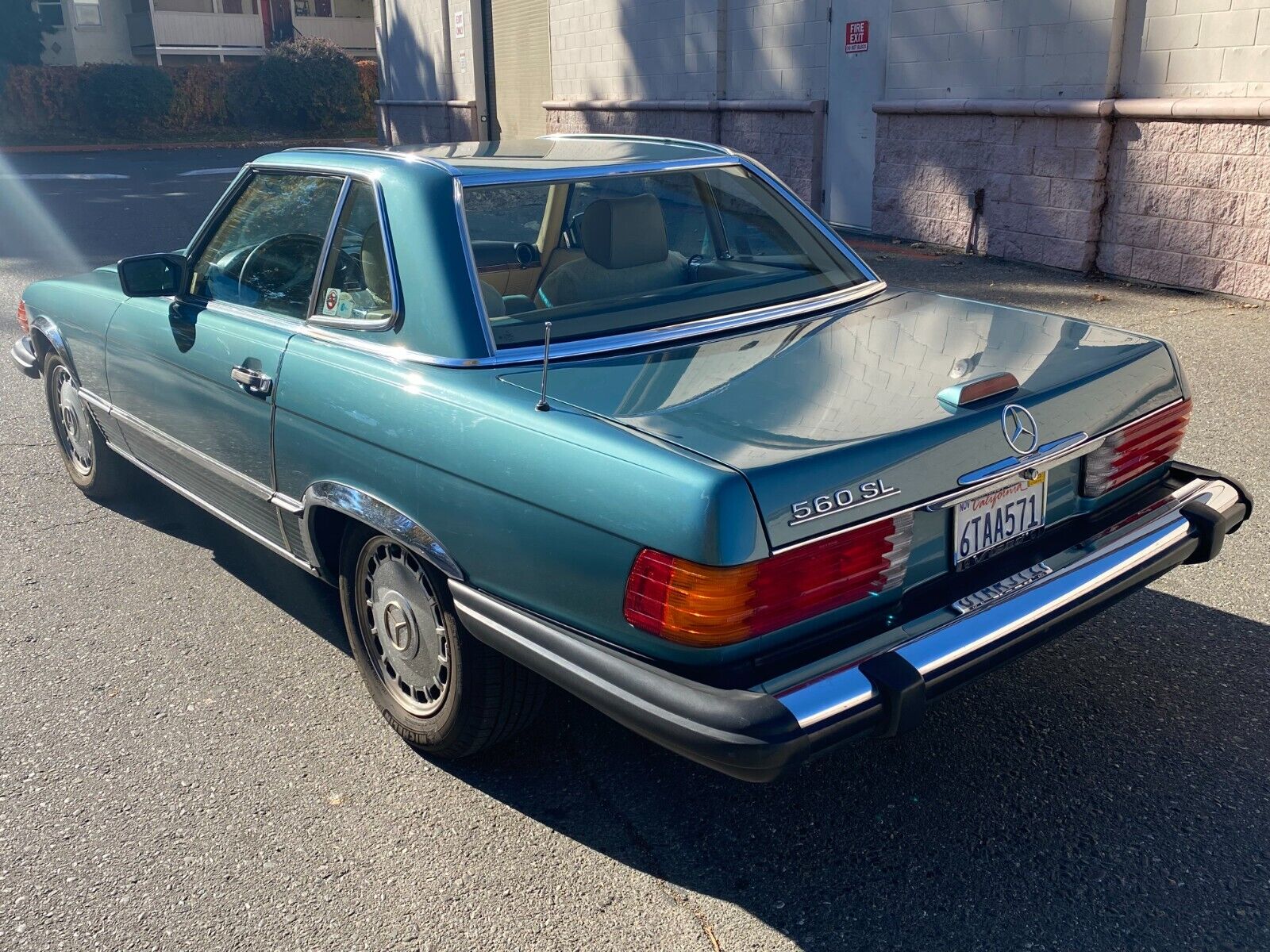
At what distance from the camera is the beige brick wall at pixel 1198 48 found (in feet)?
25.2

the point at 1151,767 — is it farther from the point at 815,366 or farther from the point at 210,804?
the point at 210,804

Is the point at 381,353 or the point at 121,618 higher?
the point at 381,353

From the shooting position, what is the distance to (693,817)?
116 inches

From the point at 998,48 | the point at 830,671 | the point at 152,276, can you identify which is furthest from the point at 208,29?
the point at 830,671

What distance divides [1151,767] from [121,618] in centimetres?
334

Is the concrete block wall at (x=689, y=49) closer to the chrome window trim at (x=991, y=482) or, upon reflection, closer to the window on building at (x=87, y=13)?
the chrome window trim at (x=991, y=482)

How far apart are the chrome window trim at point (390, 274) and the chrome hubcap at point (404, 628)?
0.59 meters

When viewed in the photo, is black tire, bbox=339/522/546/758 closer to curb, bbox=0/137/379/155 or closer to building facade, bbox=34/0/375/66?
curb, bbox=0/137/379/155

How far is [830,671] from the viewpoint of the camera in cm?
243

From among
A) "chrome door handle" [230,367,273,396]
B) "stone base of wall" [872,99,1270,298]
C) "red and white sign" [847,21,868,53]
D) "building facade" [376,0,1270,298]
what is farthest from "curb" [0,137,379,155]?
"chrome door handle" [230,367,273,396]

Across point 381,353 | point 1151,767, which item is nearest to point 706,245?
point 381,353

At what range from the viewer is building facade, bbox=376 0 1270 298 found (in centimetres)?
805

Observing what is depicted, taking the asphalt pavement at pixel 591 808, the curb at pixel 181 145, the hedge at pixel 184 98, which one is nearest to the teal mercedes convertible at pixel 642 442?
the asphalt pavement at pixel 591 808

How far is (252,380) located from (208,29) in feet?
139
